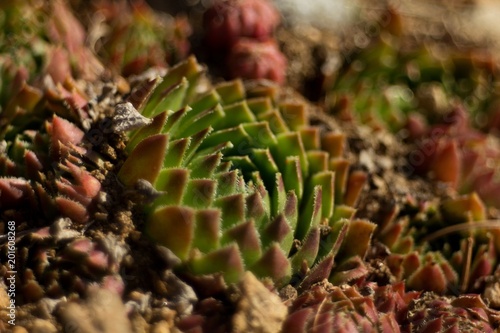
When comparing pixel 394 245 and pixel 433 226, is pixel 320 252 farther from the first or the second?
pixel 433 226

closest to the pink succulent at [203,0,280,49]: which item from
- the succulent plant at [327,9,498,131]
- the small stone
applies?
the succulent plant at [327,9,498,131]

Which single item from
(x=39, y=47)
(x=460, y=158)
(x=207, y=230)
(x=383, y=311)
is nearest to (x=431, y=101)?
(x=460, y=158)

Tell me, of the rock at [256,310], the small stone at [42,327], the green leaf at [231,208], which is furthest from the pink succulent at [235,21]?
the small stone at [42,327]

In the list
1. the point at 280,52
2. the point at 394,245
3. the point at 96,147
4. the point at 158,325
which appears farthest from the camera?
the point at 280,52

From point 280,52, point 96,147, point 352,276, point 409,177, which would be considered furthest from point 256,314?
point 280,52

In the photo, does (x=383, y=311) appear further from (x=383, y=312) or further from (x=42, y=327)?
(x=42, y=327)

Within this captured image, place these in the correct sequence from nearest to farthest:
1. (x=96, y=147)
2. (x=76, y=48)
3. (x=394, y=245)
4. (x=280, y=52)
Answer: (x=96, y=147), (x=394, y=245), (x=76, y=48), (x=280, y=52)
